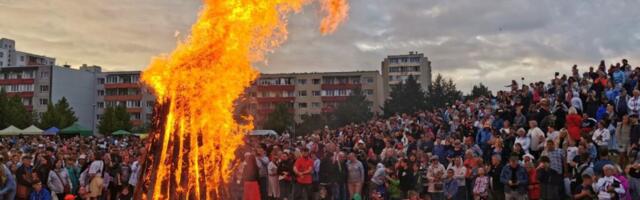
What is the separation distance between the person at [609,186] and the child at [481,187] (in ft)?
8.34

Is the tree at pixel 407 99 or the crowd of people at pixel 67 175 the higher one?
the tree at pixel 407 99

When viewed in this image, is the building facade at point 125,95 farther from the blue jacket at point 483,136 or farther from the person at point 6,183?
the person at point 6,183

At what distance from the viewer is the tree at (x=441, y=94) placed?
62.0 meters

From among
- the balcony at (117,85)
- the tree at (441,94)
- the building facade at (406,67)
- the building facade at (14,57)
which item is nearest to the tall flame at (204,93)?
the tree at (441,94)

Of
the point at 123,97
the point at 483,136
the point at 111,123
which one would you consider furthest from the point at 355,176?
the point at 123,97

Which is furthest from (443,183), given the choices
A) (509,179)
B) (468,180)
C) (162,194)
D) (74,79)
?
(74,79)

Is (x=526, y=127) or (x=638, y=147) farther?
(x=526, y=127)

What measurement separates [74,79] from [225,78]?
102 metres

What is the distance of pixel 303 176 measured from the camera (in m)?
15.3

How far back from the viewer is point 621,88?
17.3 meters

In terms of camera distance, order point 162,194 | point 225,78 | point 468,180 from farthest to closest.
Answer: point 468,180
point 225,78
point 162,194

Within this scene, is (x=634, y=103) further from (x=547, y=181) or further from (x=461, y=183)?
Answer: (x=461, y=183)

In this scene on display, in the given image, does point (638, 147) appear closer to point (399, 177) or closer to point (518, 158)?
point (518, 158)

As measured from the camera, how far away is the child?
1342 cm
